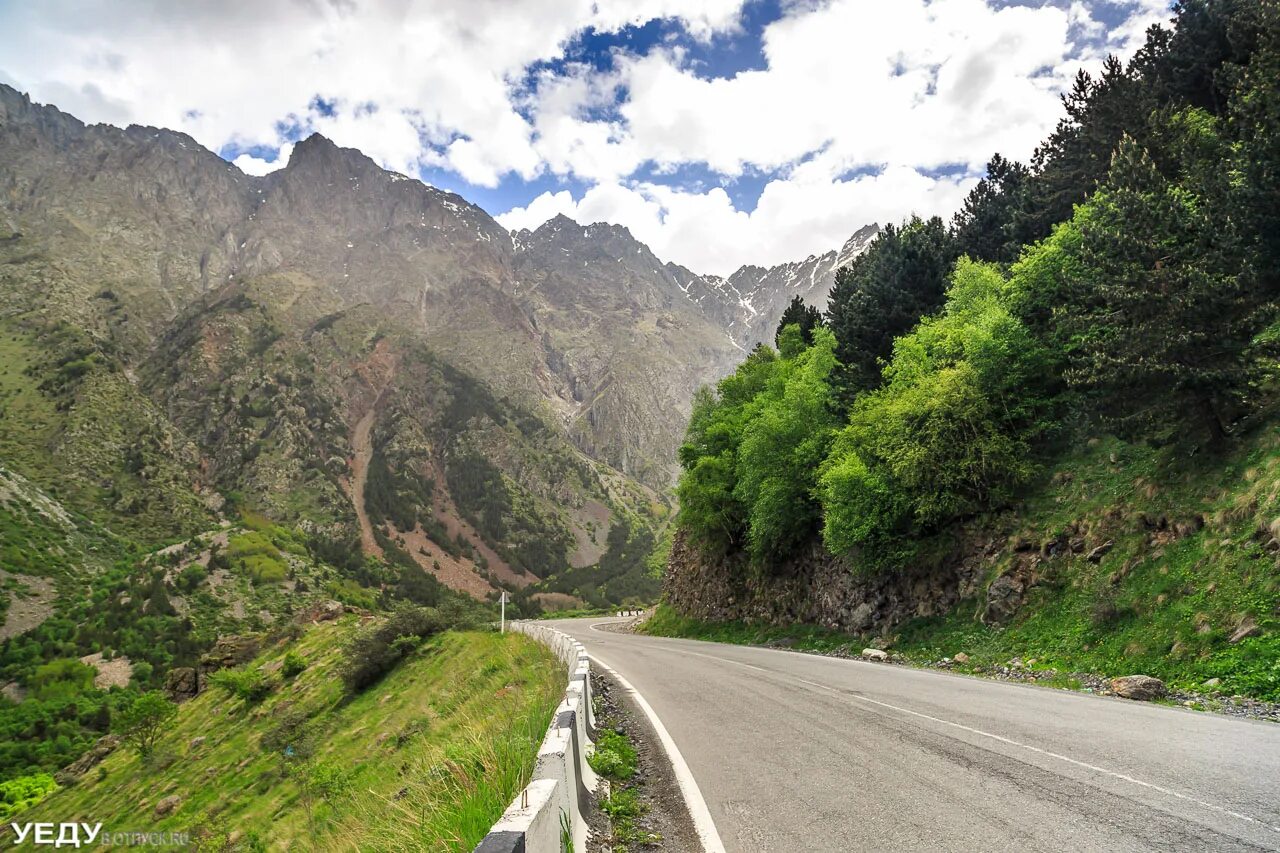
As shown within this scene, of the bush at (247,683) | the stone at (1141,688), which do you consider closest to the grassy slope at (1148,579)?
the stone at (1141,688)

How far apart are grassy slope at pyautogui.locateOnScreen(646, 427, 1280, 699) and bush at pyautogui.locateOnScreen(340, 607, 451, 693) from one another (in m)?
Result: 28.9

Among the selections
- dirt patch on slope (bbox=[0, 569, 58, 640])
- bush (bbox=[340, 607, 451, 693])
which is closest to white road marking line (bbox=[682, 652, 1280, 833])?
bush (bbox=[340, 607, 451, 693])

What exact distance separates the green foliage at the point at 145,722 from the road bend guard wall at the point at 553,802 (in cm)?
5405

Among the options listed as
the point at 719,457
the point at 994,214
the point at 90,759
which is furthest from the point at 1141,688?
the point at 90,759

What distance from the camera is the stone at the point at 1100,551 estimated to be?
15.9m

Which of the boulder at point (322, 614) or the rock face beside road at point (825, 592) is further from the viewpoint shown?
the boulder at point (322, 614)

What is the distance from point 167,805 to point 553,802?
4111 centimetres

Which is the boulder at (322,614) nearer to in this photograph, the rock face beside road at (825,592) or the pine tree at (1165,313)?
the rock face beside road at (825,592)

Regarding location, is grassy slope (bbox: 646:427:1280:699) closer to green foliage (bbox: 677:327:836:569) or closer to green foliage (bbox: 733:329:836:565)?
green foliage (bbox: 733:329:836:565)

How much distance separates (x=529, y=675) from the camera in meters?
17.0

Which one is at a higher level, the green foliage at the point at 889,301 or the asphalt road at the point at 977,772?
the green foliage at the point at 889,301

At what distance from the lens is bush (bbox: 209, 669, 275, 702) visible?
4300cm

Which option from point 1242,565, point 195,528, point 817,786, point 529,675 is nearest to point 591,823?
point 817,786

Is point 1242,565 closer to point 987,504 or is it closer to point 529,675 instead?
point 987,504
